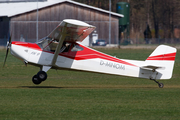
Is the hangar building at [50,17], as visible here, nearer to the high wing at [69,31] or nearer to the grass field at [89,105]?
the high wing at [69,31]

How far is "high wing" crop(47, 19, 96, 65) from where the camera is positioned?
1140 cm

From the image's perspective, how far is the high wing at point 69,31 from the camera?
11.4 meters

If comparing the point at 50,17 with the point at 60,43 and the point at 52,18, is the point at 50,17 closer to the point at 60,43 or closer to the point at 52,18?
the point at 52,18

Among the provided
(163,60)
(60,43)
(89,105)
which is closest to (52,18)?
(60,43)

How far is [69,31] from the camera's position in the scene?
12.3 meters

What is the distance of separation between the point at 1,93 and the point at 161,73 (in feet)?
20.7

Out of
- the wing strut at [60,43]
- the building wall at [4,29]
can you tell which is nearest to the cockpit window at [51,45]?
the wing strut at [60,43]

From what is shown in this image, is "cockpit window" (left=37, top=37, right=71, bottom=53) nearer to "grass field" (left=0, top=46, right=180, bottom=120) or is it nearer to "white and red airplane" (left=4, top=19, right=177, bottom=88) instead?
"white and red airplane" (left=4, top=19, right=177, bottom=88)

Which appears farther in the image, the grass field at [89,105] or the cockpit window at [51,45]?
the cockpit window at [51,45]

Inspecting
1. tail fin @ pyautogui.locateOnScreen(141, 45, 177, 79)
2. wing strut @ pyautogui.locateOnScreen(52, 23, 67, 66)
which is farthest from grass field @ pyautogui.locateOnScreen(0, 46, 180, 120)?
wing strut @ pyautogui.locateOnScreen(52, 23, 67, 66)

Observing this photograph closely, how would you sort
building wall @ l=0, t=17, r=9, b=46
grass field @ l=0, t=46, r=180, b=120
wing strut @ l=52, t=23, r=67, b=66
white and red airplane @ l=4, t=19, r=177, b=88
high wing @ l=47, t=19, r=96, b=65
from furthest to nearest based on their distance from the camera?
building wall @ l=0, t=17, r=9, b=46 < white and red airplane @ l=4, t=19, r=177, b=88 < wing strut @ l=52, t=23, r=67, b=66 < high wing @ l=47, t=19, r=96, b=65 < grass field @ l=0, t=46, r=180, b=120

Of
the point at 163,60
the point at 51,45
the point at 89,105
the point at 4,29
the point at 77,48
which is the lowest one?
the point at 4,29

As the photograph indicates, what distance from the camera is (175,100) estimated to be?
1050cm

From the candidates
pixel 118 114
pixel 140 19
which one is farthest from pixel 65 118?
pixel 140 19
